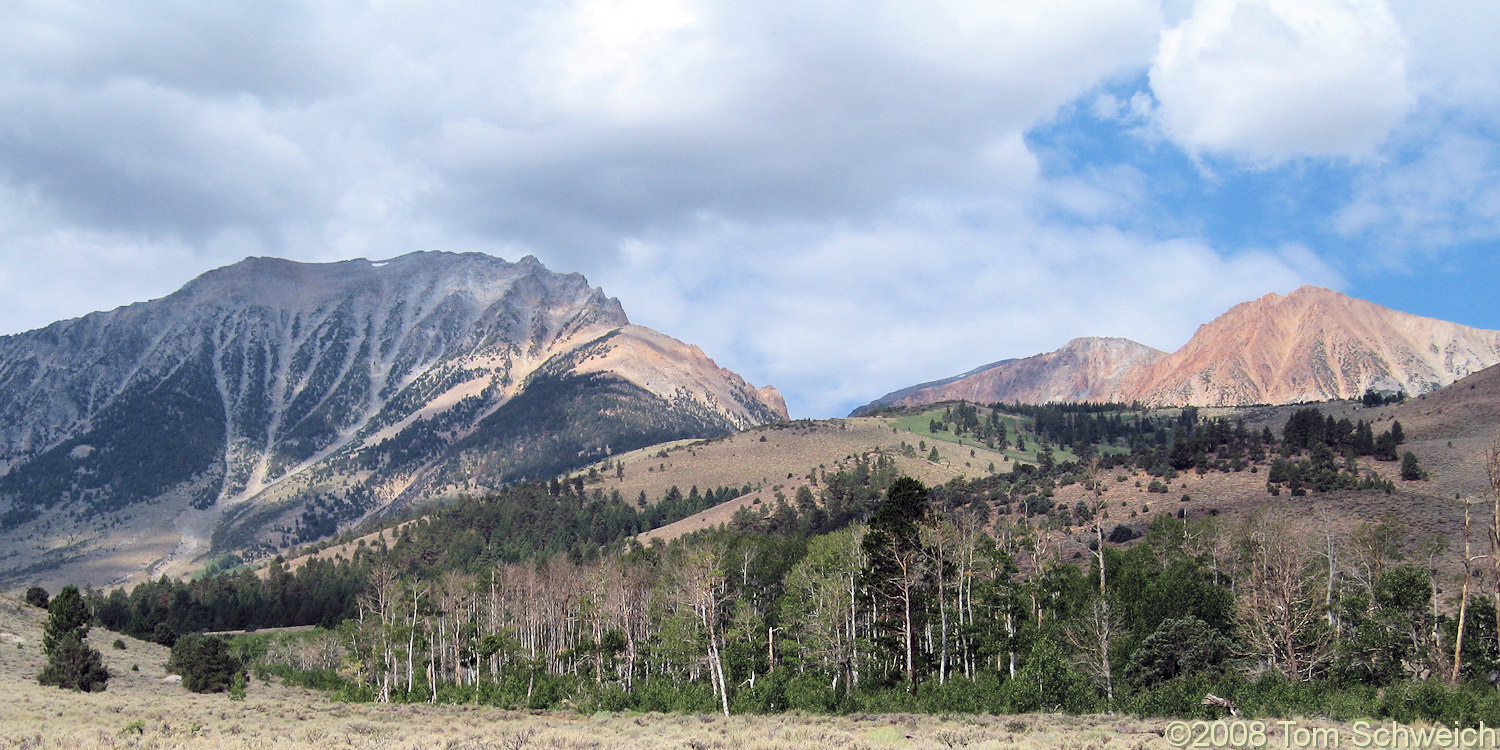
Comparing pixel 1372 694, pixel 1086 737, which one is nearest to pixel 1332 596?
pixel 1372 694

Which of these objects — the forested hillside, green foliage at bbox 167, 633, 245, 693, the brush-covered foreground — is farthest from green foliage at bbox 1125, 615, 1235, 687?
green foliage at bbox 167, 633, 245, 693

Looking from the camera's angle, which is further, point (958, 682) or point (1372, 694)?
point (958, 682)

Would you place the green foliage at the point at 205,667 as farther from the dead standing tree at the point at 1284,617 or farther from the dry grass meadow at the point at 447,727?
the dead standing tree at the point at 1284,617

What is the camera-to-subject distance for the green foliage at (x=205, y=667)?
76312 millimetres

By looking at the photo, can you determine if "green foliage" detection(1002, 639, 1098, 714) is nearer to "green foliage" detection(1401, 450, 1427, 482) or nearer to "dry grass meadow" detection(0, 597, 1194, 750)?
"dry grass meadow" detection(0, 597, 1194, 750)

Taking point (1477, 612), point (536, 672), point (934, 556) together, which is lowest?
point (536, 672)

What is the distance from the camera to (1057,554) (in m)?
77.9

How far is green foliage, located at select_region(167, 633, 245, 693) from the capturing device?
250 ft

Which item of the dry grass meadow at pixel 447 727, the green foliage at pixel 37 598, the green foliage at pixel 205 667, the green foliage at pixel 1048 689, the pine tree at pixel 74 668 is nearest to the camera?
the dry grass meadow at pixel 447 727

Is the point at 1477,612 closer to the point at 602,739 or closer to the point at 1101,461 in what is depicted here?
the point at 602,739

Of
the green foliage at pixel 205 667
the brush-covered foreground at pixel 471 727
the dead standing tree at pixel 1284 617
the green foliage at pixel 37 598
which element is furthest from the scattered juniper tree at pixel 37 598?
the dead standing tree at pixel 1284 617

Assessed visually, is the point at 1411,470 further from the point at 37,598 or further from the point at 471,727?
the point at 37,598

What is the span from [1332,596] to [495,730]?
61.4m

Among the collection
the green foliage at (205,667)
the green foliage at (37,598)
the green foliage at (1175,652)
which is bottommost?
the green foliage at (205,667)
